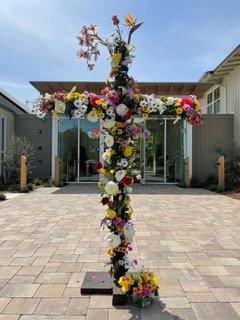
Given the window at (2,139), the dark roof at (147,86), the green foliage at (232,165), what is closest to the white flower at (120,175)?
the green foliage at (232,165)

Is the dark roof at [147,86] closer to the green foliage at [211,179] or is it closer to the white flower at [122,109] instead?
the green foliage at [211,179]

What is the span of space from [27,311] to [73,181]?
1426 cm

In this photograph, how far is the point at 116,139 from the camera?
157 inches

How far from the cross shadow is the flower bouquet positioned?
0.06 m

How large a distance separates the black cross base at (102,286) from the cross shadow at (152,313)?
0.09 meters

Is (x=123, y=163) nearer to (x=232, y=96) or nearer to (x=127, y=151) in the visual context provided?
(x=127, y=151)

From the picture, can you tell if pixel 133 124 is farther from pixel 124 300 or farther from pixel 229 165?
pixel 229 165

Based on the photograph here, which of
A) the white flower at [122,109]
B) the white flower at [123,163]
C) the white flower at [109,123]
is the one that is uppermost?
the white flower at [122,109]

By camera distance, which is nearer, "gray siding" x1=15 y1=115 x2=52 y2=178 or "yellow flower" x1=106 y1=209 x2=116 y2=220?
"yellow flower" x1=106 y1=209 x2=116 y2=220

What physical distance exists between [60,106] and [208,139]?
1471cm

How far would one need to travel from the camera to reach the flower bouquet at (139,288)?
382 cm

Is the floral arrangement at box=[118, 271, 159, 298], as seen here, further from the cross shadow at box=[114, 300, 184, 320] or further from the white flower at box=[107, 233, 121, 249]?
the white flower at box=[107, 233, 121, 249]

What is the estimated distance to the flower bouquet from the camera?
3816 mm

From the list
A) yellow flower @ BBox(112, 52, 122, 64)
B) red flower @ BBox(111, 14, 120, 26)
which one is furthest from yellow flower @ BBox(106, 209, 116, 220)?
red flower @ BBox(111, 14, 120, 26)
